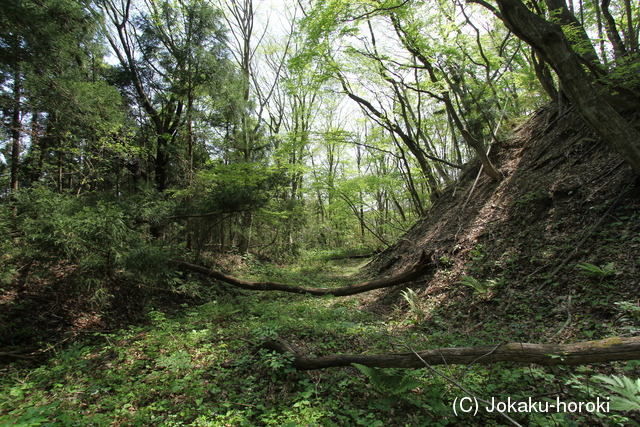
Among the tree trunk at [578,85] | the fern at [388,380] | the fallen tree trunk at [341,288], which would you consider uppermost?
the tree trunk at [578,85]

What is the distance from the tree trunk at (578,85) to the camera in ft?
11.6

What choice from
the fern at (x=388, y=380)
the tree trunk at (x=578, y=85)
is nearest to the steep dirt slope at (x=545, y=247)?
the tree trunk at (x=578, y=85)

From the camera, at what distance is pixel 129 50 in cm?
966

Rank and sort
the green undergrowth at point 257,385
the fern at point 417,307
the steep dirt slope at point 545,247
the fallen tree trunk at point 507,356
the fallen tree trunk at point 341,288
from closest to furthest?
the fallen tree trunk at point 507,356 → the green undergrowth at point 257,385 → the steep dirt slope at point 545,247 → the fern at point 417,307 → the fallen tree trunk at point 341,288

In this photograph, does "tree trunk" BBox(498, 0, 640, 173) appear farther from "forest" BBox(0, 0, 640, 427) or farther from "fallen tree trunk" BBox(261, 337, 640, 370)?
"fallen tree trunk" BBox(261, 337, 640, 370)

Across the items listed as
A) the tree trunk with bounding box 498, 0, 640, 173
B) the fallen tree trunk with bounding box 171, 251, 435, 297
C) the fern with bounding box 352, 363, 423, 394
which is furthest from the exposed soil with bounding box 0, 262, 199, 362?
the tree trunk with bounding box 498, 0, 640, 173

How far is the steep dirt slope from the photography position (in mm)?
3453

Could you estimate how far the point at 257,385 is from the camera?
306cm

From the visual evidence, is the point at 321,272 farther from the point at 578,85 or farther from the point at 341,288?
the point at 578,85

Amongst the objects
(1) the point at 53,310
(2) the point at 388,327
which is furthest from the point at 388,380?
(1) the point at 53,310

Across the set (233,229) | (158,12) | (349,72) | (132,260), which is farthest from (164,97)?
(132,260)

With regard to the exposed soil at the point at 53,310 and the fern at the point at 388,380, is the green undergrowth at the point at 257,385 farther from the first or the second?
the exposed soil at the point at 53,310

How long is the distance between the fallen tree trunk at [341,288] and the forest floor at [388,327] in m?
0.22

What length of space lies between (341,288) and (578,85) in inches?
230
